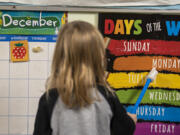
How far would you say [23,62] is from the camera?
4.36ft

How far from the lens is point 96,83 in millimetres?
872

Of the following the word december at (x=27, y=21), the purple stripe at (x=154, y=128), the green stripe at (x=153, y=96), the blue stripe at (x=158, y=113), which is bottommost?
the purple stripe at (x=154, y=128)

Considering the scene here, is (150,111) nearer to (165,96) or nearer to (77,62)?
(165,96)

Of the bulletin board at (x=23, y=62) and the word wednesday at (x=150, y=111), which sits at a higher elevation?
the bulletin board at (x=23, y=62)

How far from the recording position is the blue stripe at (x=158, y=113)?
135 centimetres

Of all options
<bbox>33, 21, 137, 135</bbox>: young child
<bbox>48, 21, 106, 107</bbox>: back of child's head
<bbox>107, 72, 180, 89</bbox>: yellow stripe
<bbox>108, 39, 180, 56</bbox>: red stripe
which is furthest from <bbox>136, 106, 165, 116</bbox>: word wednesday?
<bbox>48, 21, 106, 107</bbox>: back of child's head

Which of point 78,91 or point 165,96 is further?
point 165,96

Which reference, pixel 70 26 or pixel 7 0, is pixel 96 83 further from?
pixel 7 0

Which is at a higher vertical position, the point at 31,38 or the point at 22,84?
the point at 31,38

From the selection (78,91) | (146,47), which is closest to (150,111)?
(146,47)

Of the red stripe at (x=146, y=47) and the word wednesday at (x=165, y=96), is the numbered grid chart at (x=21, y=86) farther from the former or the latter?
the word wednesday at (x=165, y=96)

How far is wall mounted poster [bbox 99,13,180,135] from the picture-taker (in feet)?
4.34

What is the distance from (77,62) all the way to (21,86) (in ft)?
2.01

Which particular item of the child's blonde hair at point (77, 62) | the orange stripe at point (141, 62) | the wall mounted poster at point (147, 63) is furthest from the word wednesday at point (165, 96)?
the child's blonde hair at point (77, 62)
